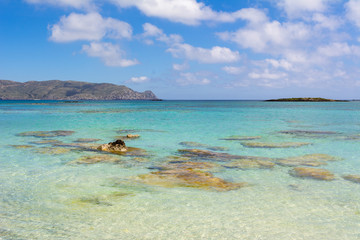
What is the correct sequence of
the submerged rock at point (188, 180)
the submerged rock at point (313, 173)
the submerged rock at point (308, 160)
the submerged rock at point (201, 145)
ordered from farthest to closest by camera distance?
the submerged rock at point (201, 145)
the submerged rock at point (308, 160)
the submerged rock at point (313, 173)
the submerged rock at point (188, 180)

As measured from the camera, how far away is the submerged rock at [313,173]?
11.8 meters

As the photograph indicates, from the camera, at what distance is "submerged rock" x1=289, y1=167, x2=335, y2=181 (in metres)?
11.8

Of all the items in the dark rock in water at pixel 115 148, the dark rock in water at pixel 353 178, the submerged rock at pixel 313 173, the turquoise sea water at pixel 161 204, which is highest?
the dark rock in water at pixel 115 148

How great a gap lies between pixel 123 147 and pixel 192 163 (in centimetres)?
551

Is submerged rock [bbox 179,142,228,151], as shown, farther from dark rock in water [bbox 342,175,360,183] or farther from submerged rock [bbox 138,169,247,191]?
dark rock in water [bbox 342,175,360,183]

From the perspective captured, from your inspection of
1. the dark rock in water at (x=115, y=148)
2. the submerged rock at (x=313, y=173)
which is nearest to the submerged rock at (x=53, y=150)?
the dark rock in water at (x=115, y=148)

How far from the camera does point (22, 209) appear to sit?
832cm

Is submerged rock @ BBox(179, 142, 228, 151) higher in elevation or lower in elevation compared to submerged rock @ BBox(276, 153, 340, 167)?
lower

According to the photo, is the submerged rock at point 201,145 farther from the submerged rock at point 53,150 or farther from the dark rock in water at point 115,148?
the submerged rock at point 53,150

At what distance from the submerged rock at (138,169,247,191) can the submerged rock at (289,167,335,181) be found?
2.96m

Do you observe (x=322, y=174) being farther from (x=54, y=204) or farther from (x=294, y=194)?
(x=54, y=204)

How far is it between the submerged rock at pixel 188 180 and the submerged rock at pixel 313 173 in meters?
2.96

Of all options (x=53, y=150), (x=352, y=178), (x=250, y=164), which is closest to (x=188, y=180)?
(x=250, y=164)

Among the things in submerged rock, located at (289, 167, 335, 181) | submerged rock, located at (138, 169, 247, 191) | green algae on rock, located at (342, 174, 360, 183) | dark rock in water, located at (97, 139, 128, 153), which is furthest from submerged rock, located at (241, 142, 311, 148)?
submerged rock, located at (138, 169, 247, 191)
